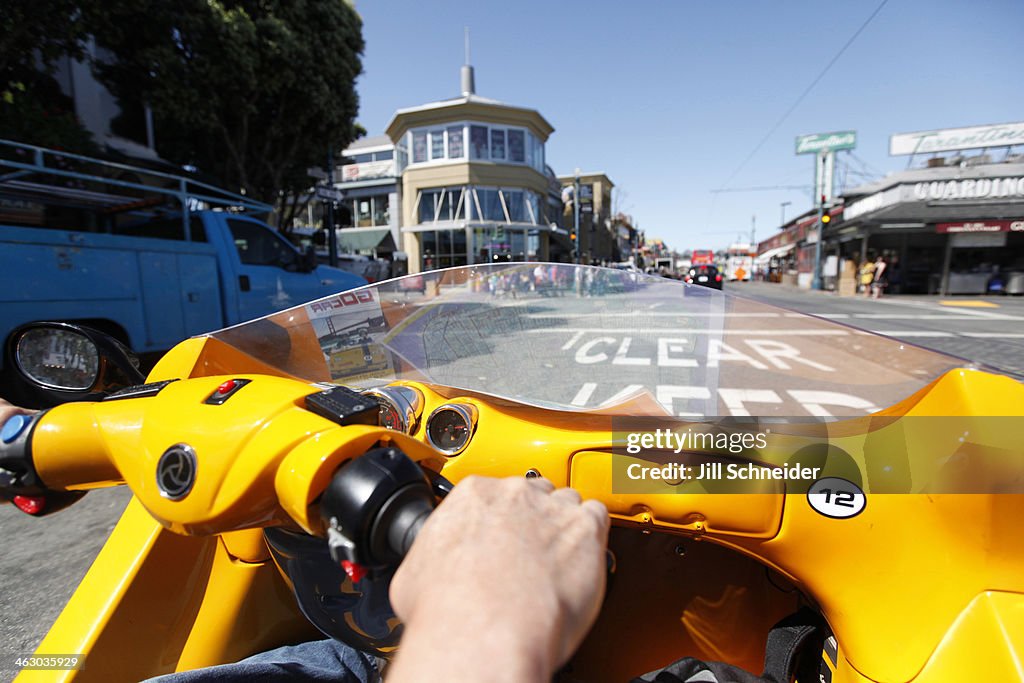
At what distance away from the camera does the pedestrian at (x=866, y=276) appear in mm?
19719

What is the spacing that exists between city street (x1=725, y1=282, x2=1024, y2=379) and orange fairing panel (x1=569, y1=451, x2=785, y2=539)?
3.72 m

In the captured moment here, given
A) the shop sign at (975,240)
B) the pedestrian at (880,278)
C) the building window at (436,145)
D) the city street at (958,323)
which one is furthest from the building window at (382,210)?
the shop sign at (975,240)

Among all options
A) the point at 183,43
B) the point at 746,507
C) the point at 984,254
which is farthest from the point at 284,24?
the point at 984,254

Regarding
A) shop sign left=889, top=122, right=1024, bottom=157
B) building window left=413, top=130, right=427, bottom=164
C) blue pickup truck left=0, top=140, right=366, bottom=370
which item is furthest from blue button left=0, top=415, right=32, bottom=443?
shop sign left=889, top=122, right=1024, bottom=157

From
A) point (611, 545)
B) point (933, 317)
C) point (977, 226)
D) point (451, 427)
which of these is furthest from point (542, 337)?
point (933, 317)

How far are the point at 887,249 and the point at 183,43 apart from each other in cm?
2360

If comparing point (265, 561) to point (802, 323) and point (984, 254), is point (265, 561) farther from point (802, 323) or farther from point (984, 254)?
point (984, 254)

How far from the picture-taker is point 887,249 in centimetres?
1945

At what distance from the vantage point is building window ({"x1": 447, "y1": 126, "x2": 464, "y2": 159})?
26.8 meters

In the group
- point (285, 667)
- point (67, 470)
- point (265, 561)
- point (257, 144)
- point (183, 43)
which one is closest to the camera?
point (67, 470)

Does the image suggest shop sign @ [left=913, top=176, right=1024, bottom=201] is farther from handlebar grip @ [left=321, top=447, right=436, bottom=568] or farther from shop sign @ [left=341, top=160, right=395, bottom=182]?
shop sign @ [left=341, top=160, right=395, bottom=182]

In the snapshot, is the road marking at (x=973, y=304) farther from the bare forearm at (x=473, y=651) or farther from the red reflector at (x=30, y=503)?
the red reflector at (x=30, y=503)

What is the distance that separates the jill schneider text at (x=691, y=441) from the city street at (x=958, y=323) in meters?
3.64

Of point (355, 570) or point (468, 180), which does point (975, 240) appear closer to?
point (355, 570)
